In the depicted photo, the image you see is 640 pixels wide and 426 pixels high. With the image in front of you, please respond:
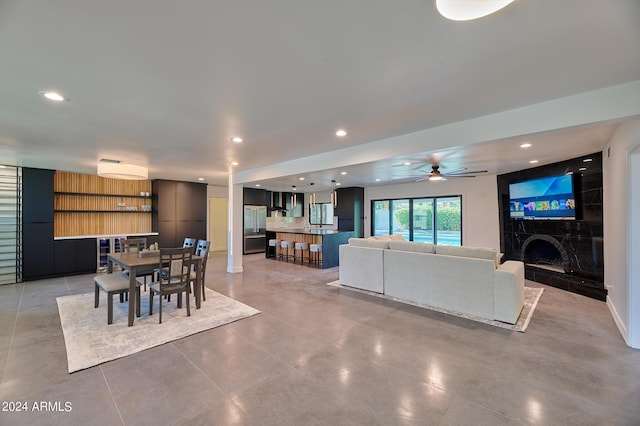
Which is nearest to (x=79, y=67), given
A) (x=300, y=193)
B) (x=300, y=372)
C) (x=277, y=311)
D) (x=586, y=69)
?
(x=300, y=372)

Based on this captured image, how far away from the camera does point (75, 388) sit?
2.29 meters

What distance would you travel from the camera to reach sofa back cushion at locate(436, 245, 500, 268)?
3.84m

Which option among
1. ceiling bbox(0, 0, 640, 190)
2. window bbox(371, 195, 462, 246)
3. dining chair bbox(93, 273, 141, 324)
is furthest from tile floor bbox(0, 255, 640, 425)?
window bbox(371, 195, 462, 246)

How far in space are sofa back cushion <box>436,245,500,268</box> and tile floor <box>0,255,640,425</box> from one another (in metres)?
0.94

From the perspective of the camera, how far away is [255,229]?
1024cm

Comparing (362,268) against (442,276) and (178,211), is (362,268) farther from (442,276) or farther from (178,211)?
(178,211)

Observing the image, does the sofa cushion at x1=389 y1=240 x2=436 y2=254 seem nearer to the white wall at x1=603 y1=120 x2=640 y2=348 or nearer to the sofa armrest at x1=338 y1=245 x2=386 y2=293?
the sofa armrest at x1=338 y1=245 x2=386 y2=293

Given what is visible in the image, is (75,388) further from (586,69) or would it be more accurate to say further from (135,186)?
(135,186)

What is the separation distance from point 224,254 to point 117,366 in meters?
7.69

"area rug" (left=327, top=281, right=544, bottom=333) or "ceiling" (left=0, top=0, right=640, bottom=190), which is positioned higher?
"ceiling" (left=0, top=0, right=640, bottom=190)

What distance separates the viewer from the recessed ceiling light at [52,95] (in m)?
2.49

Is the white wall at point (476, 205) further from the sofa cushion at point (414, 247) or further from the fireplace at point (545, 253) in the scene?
the sofa cushion at point (414, 247)

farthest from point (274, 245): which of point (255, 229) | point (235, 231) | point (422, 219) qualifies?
point (422, 219)

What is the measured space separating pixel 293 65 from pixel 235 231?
566 centimetres
